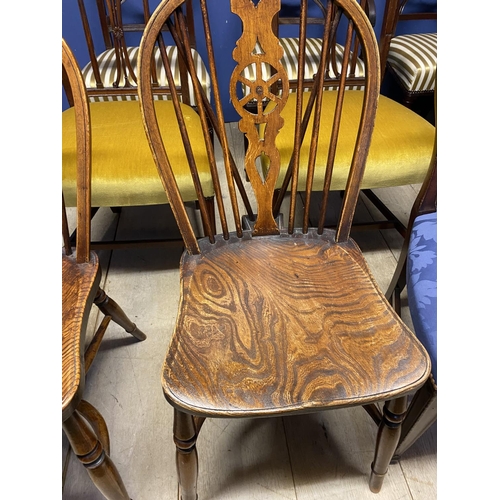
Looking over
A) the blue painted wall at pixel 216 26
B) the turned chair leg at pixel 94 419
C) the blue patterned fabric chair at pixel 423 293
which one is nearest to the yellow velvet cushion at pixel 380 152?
the blue patterned fabric chair at pixel 423 293

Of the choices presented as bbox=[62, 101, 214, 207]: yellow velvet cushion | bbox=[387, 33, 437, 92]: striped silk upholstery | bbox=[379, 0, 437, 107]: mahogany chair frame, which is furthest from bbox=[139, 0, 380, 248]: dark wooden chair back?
bbox=[387, 33, 437, 92]: striped silk upholstery

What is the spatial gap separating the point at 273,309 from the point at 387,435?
30 centimetres

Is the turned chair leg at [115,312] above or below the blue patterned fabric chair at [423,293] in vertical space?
below

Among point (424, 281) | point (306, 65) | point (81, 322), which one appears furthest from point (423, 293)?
point (306, 65)

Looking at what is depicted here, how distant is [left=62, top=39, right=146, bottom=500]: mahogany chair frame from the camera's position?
643mm

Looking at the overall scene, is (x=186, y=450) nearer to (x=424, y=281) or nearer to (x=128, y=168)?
(x=424, y=281)

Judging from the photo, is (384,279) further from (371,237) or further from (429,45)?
(429,45)

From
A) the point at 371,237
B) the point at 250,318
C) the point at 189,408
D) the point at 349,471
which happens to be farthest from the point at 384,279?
the point at 189,408

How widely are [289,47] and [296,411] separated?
1422mm

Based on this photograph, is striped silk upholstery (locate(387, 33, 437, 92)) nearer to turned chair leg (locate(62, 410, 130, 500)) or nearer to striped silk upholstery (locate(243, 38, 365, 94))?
striped silk upholstery (locate(243, 38, 365, 94))

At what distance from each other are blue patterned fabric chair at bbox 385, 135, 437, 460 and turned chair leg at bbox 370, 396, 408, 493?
58mm

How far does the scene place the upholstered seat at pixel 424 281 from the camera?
715 mm

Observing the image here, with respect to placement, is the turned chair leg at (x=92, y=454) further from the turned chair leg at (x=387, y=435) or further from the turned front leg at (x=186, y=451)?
the turned chair leg at (x=387, y=435)

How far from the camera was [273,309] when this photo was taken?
0.74m
